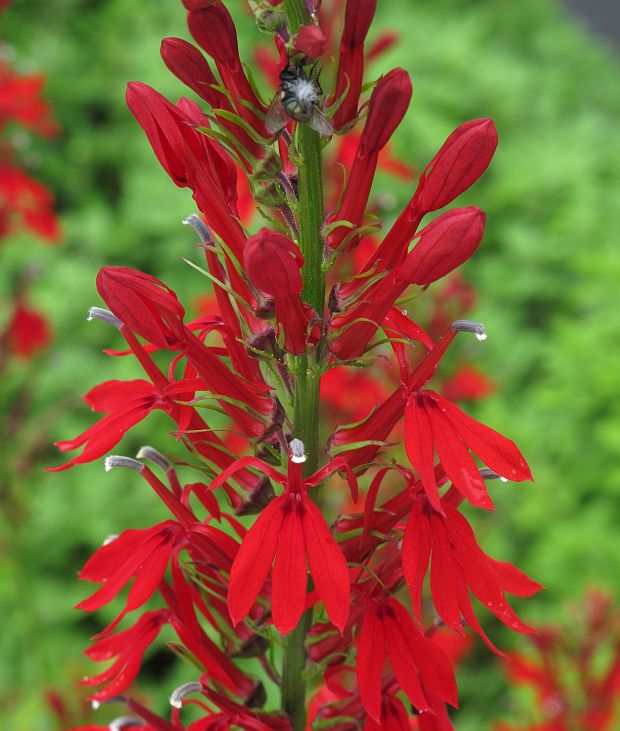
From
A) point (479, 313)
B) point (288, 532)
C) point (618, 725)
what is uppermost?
point (288, 532)

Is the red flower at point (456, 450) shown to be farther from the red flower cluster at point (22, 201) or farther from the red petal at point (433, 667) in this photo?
the red flower cluster at point (22, 201)

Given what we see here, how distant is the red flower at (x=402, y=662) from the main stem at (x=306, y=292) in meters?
0.17

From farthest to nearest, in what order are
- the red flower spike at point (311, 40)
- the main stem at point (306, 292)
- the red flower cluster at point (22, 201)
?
the red flower cluster at point (22, 201), the main stem at point (306, 292), the red flower spike at point (311, 40)

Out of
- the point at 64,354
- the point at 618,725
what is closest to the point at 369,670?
the point at 618,725

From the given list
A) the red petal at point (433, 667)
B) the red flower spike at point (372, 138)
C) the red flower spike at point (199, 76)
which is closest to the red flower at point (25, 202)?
the red flower spike at point (199, 76)

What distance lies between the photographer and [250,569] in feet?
3.23

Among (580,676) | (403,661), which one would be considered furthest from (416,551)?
(580,676)

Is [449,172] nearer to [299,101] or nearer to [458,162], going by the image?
[458,162]

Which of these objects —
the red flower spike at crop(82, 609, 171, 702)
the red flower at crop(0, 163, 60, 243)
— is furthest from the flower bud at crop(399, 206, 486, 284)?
the red flower at crop(0, 163, 60, 243)

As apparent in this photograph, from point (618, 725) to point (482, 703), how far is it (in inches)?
32.2

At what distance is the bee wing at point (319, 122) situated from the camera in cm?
100

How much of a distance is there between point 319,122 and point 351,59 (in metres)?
0.15

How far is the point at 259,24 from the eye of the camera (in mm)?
1102

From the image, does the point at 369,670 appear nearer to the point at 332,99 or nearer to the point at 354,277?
the point at 354,277
